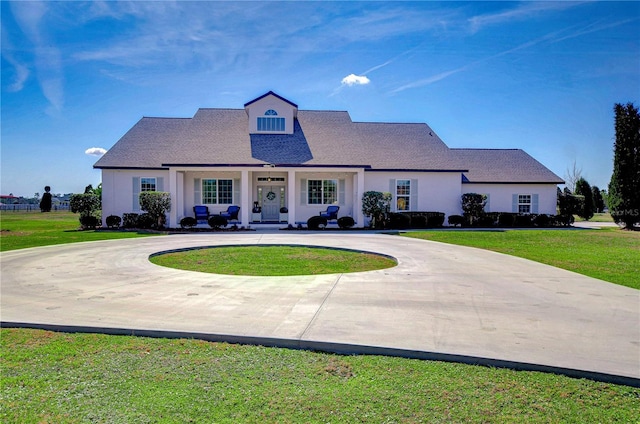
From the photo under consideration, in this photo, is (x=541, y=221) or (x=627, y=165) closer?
(x=627, y=165)

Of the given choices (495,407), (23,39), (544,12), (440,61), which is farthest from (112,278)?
(544,12)

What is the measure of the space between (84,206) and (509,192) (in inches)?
1022

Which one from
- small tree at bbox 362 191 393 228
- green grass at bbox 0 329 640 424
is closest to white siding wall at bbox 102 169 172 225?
small tree at bbox 362 191 393 228

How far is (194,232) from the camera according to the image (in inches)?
751

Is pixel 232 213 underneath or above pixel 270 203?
underneath

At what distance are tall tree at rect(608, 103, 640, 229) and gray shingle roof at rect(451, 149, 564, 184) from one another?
330 cm

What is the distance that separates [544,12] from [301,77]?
32.4 feet

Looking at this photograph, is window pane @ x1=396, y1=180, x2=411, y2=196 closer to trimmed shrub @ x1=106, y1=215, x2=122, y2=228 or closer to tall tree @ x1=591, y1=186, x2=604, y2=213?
trimmed shrub @ x1=106, y1=215, x2=122, y2=228

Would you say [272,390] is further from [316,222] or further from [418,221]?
[418,221]

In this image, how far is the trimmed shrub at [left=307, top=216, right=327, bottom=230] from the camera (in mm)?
20828

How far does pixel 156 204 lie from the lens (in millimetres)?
20234

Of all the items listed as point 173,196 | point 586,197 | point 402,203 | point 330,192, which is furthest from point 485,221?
point 173,196

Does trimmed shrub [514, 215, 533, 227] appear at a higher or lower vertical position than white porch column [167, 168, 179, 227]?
lower

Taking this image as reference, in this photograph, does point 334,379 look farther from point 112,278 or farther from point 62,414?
point 112,278
